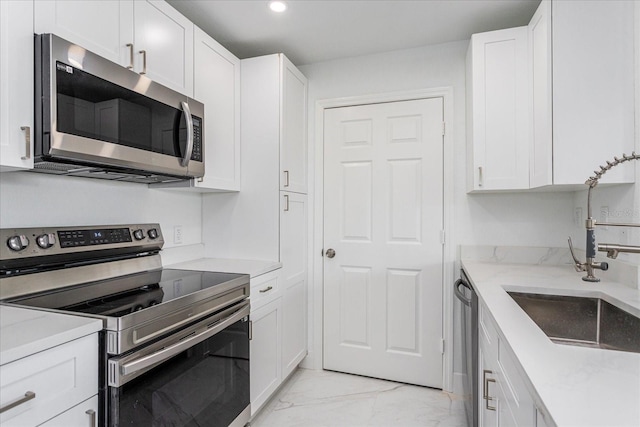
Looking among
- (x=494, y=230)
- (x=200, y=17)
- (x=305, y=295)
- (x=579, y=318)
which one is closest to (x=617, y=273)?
(x=579, y=318)

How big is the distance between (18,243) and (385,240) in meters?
2.06

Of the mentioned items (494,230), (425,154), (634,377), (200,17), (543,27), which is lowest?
(634,377)

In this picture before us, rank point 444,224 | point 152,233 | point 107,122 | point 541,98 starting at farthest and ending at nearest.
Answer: point 444,224, point 152,233, point 541,98, point 107,122

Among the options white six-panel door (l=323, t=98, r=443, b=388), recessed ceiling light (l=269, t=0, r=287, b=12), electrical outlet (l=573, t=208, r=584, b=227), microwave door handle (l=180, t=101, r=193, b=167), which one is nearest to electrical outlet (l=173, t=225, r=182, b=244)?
microwave door handle (l=180, t=101, r=193, b=167)

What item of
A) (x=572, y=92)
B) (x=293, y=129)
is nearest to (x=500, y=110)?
(x=572, y=92)

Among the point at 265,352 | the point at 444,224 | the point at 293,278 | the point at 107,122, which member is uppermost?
the point at 107,122

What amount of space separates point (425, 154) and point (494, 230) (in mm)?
698

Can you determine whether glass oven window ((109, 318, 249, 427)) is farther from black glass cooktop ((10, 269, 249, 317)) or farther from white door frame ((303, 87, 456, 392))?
white door frame ((303, 87, 456, 392))

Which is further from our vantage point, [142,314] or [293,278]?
[293,278]

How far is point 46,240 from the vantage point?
1.39 m

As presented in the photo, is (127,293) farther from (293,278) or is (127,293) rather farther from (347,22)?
(347,22)

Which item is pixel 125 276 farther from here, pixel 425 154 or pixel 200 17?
pixel 425 154

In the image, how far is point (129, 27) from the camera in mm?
1503

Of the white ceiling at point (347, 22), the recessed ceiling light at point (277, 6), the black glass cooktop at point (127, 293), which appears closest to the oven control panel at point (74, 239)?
the black glass cooktop at point (127, 293)
